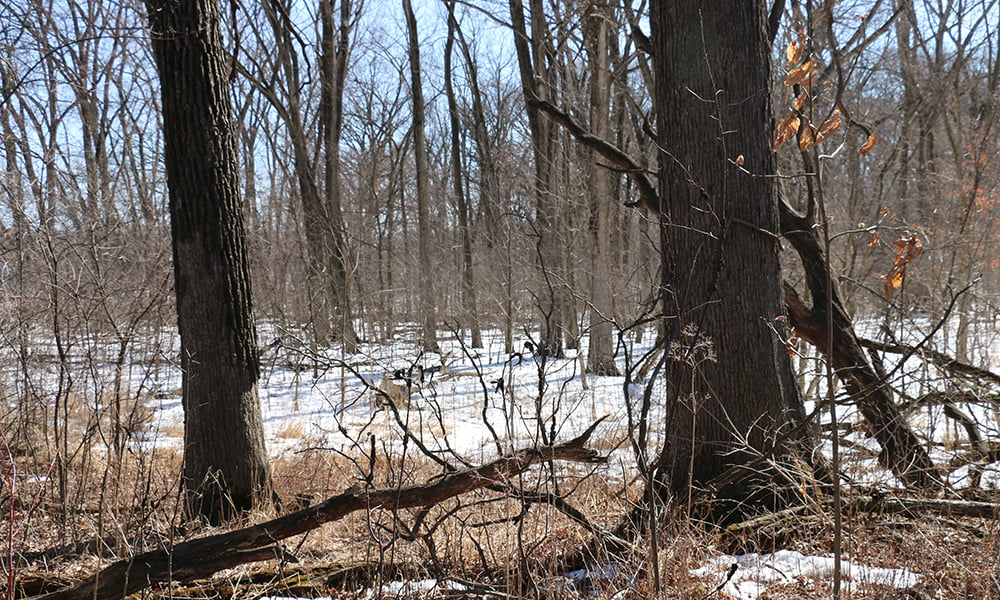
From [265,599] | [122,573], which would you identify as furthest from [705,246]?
[122,573]

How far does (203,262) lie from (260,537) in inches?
81.7

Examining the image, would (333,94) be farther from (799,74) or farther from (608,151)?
(799,74)

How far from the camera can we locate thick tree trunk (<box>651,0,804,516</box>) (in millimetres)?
3527

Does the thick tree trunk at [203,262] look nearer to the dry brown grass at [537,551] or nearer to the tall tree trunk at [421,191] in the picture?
the dry brown grass at [537,551]

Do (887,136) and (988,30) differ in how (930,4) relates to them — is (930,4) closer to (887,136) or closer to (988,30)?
(988,30)

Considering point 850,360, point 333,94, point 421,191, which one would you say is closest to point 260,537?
point 850,360

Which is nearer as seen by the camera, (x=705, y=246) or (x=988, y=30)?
(x=705, y=246)

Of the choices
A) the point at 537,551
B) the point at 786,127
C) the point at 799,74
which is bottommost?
the point at 537,551

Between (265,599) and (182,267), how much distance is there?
91.0 inches

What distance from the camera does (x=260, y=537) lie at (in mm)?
3035

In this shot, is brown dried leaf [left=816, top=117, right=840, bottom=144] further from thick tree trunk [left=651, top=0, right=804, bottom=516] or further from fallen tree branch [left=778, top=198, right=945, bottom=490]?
fallen tree branch [left=778, top=198, right=945, bottom=490]

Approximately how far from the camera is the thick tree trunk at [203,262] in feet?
14.3

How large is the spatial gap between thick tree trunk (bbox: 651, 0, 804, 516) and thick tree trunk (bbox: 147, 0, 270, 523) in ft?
9.22

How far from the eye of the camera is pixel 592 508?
399 centimetres
